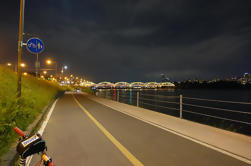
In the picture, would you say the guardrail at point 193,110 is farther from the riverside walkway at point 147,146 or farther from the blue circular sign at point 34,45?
the blue circular sign at point 34,45

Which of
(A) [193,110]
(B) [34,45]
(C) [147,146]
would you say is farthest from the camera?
(A) [193,110]

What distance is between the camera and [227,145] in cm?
463

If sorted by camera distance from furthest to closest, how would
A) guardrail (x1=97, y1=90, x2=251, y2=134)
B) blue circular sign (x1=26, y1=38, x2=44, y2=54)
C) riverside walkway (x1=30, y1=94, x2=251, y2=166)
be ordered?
blue circular sign (x1=26, y1=38, x2=44, y2=54) < guardrail (x1=97, y1=90, x2=251, y2=134) < riverside walkway (x1=30, y1=94, x2=251, y2=166)

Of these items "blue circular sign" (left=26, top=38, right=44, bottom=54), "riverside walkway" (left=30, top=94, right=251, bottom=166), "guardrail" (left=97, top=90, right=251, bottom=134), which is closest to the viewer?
"riverside walkway" (left=30, top=94, right=251, bottom=166)

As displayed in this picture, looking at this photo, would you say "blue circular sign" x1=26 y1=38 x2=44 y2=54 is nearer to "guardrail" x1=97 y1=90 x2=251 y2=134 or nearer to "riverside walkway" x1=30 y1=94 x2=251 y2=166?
"riverside walkway" x1=30 y1=94 x2=251 y2=166

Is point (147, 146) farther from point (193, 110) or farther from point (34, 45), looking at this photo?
point (193, 110)

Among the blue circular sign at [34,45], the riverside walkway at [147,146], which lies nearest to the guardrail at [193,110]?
the riverside walkway at [147,146]

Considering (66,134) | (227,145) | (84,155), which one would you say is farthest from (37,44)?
(227,145)

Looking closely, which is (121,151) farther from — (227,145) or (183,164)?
(227,145)

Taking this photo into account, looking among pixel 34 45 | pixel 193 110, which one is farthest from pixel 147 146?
pixel 193 110

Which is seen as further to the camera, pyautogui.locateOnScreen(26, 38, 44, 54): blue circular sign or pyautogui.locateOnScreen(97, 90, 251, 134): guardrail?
pyautogui.locateOnScreen(26, 38, 44, 54): blue circular sign

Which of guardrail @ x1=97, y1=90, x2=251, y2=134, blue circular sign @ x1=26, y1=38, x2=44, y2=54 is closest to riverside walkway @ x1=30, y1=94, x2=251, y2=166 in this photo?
guardrail @ x1=97, y1=90, x2=251, y2=134

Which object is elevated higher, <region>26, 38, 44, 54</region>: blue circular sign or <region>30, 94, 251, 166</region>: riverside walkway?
<region>26, 38, 44, 54</region>: blue circular sign

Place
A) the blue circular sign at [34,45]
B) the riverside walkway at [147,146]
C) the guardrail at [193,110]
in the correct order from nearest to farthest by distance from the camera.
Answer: the riverside walkway at [147,146]
the guardrail at [193,110]
the blue circular sign at [34,45]
